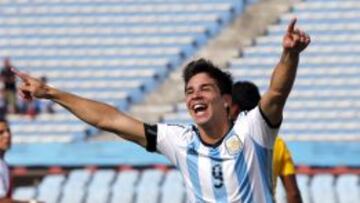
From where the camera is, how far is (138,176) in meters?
13.4

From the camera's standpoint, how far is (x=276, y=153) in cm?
673

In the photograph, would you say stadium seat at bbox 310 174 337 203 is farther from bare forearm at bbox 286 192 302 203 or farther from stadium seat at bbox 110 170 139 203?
bare forearm at bbox 286 192 302 203

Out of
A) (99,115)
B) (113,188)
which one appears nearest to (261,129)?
(99,115)

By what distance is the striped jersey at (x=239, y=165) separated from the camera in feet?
16.6

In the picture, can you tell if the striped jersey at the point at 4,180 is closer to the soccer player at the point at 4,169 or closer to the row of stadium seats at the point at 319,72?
the soccer player at the point at 4,169

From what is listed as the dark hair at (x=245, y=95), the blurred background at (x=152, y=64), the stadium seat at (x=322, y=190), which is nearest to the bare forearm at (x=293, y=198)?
the dark hair at (x=245, y=95)

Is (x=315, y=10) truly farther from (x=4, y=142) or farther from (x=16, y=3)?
(x=4, y=142)

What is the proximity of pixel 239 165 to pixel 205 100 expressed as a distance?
1.02 feet

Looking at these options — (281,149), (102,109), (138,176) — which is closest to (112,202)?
(138,176)

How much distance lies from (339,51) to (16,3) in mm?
5664

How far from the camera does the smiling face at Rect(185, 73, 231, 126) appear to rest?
4984 millimetres

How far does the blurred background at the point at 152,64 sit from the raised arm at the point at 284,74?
9.69m

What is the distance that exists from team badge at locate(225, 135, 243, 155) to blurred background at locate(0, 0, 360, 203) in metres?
9.53

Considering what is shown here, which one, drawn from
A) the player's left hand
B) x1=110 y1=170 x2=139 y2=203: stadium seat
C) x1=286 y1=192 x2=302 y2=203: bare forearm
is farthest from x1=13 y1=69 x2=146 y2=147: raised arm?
x1=110 y1=170 x2=139 y2=203: stadium seat
